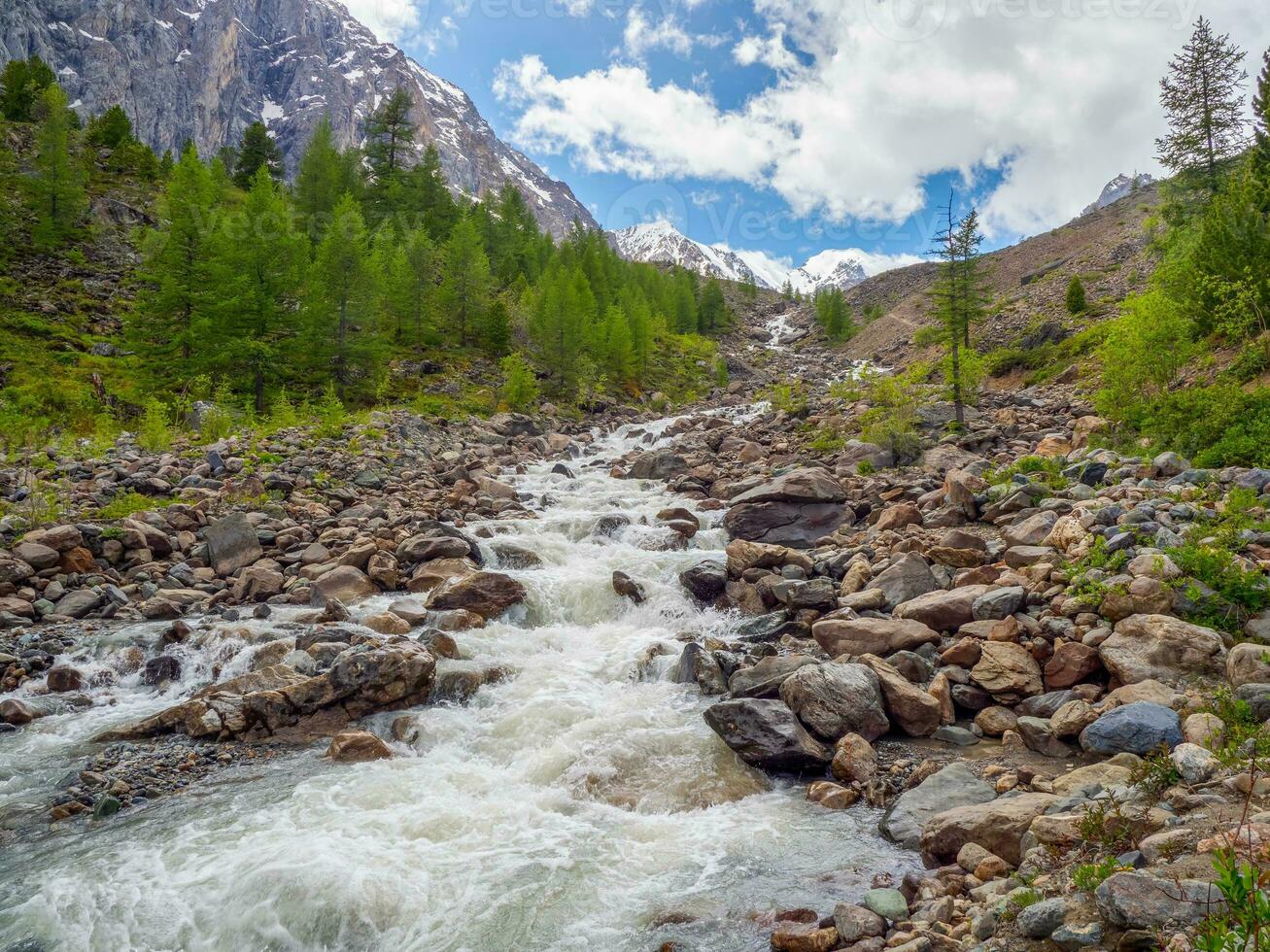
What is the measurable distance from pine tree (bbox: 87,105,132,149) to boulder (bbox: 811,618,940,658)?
85356 millimetres

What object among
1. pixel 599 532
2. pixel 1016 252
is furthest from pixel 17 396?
pixel 1016 252

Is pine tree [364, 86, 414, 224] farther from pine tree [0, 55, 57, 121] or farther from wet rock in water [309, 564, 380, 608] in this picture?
wet rock in water [309, 564, 380, 608]

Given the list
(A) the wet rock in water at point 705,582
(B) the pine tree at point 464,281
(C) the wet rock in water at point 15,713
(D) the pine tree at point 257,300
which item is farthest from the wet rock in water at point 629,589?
(B) the pine tree at point 464,281

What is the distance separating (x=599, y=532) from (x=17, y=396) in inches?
1100

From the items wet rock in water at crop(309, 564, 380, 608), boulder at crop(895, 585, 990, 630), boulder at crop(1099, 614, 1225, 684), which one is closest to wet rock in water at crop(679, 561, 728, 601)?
boulder at crop(895, 585, 990, 630)

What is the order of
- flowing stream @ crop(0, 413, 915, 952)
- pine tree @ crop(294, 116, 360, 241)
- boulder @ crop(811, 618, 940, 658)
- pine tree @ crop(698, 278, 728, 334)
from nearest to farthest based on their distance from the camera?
1. flowing stream @ crop(0, 413, 915, 952)
2. boulder @ crop(811, 618, 940, 658)
3. pine tree @ crop(294, 116, 360, 241)
4. pine tree @ crop(698, 278, 728, 334)

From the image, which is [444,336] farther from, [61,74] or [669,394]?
[61,74]

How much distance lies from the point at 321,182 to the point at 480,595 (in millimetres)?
55152

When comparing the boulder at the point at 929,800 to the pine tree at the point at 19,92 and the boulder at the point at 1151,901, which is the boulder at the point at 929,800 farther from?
the pine tree at the point at 19,92

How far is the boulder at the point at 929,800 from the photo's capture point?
786 cm

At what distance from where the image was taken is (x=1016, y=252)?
8806 centimetres

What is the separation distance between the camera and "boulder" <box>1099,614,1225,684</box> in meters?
9.26

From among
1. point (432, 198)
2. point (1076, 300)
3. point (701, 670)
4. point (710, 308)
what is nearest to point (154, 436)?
point (701, 670)

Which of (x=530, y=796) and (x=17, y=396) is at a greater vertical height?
(x=17, y=396)
